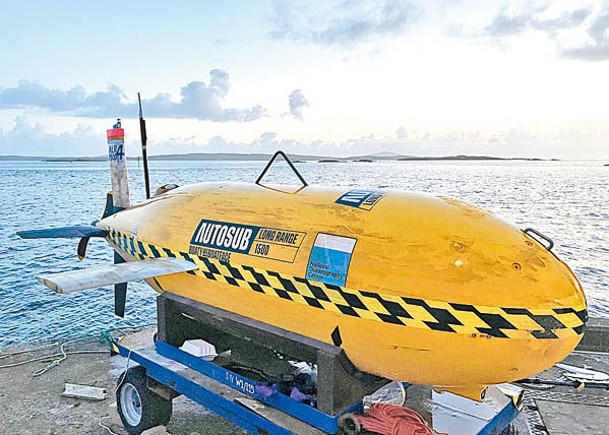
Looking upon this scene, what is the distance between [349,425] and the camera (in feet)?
10.5

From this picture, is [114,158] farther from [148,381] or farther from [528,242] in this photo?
[528,242]

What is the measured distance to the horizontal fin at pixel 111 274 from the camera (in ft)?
11.1

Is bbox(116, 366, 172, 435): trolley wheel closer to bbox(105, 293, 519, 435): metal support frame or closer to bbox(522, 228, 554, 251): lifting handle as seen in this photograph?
bbox(105, 293, 519, 435): metal support frame

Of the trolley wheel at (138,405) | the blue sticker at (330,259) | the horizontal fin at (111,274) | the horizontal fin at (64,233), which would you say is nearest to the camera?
the blue sticker at (330,259)

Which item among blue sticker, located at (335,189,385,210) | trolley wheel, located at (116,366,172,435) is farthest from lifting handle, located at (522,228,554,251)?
trolley wheel, located at (116,366,172,435)

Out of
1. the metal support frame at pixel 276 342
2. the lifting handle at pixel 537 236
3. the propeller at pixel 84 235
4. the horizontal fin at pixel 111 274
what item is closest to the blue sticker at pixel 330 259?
the metal support frame at pixel 276 342

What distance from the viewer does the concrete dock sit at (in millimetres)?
4578

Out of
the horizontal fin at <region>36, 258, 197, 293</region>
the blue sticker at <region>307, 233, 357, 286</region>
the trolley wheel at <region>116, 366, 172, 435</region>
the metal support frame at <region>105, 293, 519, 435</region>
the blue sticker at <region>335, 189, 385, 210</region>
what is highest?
the blue sticker at <region>335, 189, 385, 210</region>

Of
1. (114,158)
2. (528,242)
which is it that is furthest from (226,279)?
(114,158)

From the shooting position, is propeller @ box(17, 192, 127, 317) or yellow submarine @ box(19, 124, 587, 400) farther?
propeller @ box(17, 192, 127, 317)

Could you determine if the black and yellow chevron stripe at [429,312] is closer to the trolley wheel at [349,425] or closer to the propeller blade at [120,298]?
the trolley wheel at [349,425]

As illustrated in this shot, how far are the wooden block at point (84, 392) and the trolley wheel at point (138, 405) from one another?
2.44ft

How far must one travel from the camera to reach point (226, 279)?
375cm

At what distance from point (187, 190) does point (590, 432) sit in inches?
164
